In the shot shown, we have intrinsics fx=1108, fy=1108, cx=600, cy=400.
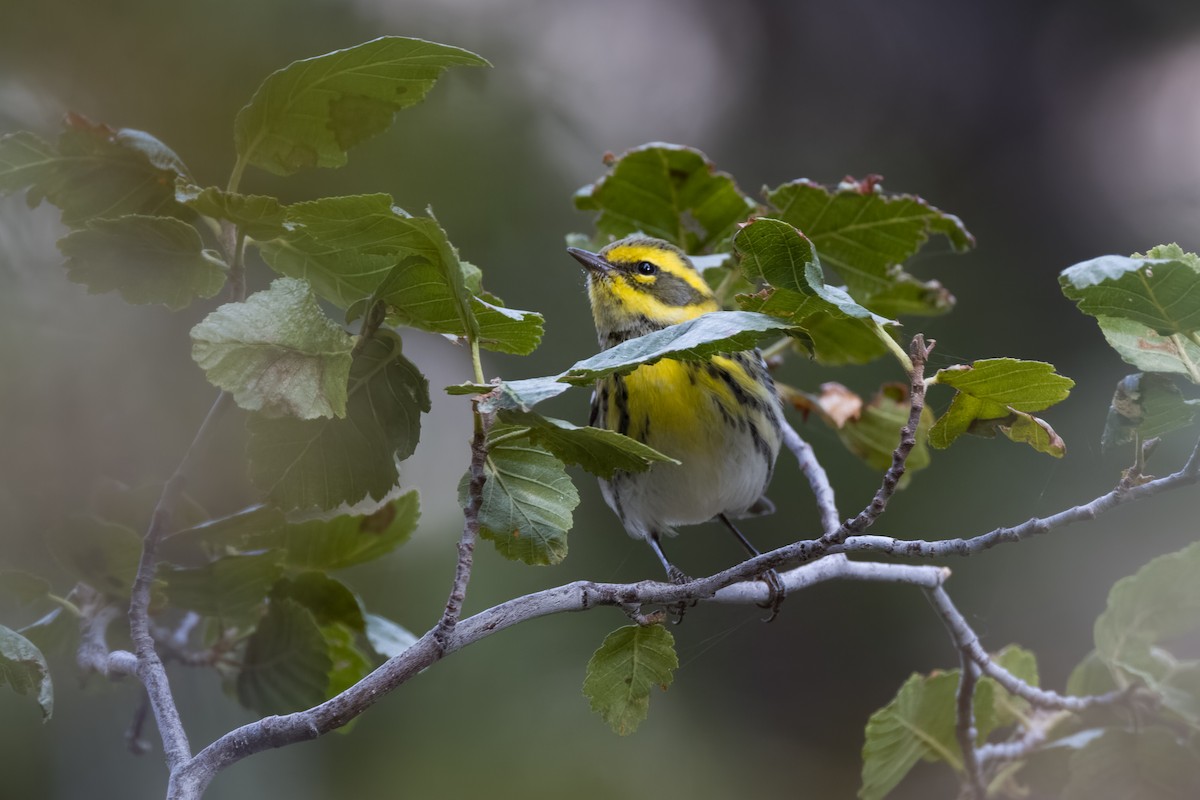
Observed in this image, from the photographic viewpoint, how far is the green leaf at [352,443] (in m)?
1.20

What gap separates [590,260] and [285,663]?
101cm

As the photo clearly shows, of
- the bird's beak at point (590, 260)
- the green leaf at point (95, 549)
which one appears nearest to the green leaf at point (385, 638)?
the green leaf at point (95, 549)

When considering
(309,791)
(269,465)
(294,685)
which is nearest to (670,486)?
(294,685)

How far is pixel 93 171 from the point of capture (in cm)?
122

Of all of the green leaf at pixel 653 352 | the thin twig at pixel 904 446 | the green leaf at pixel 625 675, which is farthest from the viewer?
the green leaf at pixel 625 675

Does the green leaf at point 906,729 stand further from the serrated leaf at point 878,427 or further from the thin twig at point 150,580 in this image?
the thin twig at point 150,580

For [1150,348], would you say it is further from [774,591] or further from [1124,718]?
[1124,718]

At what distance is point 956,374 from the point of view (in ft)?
3.46

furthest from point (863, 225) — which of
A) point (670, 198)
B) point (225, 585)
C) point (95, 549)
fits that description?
point (95, 549)

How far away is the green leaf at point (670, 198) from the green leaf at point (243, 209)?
2.66 feet

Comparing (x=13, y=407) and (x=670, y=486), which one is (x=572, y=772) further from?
(x=13, y=407)

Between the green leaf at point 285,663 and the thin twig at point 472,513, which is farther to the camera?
the green leaf at point 285,663

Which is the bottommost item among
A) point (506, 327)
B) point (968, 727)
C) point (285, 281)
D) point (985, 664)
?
point (968, 727)

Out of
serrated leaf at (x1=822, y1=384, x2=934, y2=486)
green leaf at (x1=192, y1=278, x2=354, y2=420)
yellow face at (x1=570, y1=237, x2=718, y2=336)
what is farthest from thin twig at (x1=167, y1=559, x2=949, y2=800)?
yellow face at (x1=570, y1=237, x2=718, y2=336)
